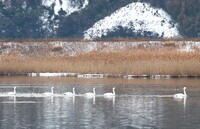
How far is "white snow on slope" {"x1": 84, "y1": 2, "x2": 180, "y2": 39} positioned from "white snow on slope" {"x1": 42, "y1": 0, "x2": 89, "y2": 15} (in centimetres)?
945

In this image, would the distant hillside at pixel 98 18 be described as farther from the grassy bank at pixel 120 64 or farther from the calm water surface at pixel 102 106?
the calm water surface at pixel 102 106

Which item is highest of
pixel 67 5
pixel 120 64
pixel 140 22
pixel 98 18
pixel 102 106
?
pixel 67 5

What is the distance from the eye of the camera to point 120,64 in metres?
78.2

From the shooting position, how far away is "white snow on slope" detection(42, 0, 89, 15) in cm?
14962

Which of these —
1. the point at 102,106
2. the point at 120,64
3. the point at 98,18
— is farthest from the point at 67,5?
the point at 102,106

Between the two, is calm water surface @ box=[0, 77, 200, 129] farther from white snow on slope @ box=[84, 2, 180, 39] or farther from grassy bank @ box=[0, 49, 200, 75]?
white snow on slope @ box=[84, 2, 180, 39]

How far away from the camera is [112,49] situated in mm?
99125

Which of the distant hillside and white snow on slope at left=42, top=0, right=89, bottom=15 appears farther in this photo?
white snow on slope at left=42, top=0, right=89, bottom=15

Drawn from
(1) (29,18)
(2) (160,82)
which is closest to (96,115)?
(2) (160,82)

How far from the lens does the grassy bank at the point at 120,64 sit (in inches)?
2965

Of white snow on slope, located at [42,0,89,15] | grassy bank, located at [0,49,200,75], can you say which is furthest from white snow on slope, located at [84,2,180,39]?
grassy bank, located at [0,49,200,75]

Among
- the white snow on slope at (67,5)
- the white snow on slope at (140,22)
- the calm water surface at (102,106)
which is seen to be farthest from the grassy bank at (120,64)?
the white snow on slope at (67,5)

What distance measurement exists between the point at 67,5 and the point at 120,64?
75109 millimetres

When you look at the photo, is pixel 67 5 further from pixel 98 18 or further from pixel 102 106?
pixel 102 106
